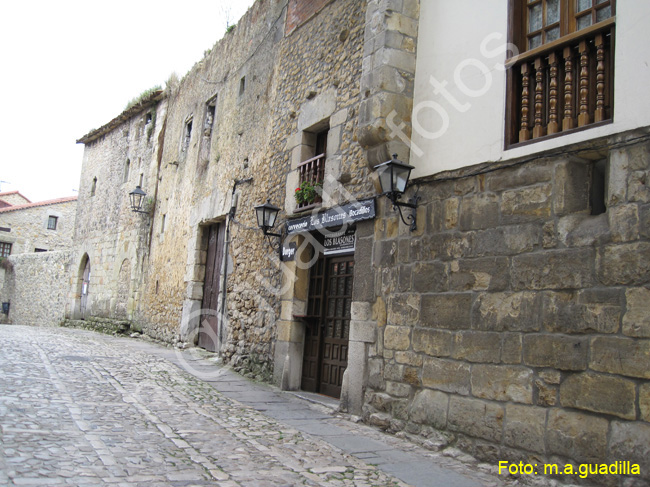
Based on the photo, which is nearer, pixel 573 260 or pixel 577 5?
pixel 573 260

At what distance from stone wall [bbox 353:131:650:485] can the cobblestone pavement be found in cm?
40

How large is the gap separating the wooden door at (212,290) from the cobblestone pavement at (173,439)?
278 centimetres

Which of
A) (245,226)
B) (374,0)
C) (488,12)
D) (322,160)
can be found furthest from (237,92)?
(488,12)

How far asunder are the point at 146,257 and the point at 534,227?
38.9 feet

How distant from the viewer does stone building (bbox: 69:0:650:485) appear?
11.7 ft

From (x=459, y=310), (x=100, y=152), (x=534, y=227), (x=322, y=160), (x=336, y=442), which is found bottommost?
(x=336, y=442)

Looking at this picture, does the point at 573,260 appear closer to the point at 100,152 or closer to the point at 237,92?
the point at 237,92

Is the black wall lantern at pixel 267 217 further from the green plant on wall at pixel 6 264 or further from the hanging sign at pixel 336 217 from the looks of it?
the green plant on wall at pixel 6 264

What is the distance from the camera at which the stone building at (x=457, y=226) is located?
140 inches

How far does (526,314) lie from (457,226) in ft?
3.33

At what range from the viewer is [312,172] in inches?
285

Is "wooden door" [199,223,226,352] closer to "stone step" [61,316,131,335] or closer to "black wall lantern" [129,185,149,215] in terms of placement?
"black wall lantern" [129,185,149,215]

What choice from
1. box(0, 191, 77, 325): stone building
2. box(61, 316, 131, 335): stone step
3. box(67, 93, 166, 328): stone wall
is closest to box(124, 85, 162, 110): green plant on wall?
box(67, 93, 166, 328): stone wall

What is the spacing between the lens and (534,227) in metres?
4.06
